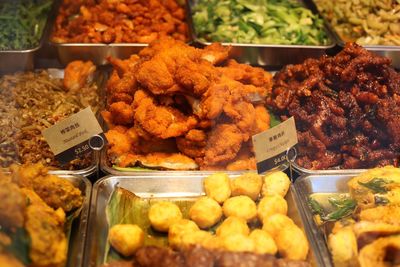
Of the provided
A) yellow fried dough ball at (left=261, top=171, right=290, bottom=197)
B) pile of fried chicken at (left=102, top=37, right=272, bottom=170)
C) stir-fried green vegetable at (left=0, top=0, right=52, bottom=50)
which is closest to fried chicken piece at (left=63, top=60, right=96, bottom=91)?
stir-fried green vegetable at (left=0, top=0, right=52, bottom=50)

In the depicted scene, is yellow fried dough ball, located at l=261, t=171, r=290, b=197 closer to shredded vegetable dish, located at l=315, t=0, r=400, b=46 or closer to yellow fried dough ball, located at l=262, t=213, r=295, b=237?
yellow fried dough ball, located at l=262, t=213, r=295, b=237

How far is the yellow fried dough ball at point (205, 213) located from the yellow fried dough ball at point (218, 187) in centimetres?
11

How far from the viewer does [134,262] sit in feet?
7.20

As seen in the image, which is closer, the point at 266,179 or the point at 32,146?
the point at 266,179

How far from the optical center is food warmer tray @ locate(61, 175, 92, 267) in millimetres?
2316

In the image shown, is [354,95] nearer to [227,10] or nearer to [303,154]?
[303,154]

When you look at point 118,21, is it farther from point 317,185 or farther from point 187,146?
point 317,185

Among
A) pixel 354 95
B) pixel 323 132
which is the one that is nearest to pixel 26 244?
pixel 323 132

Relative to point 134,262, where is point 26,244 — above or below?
above

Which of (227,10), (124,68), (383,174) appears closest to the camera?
(383,174)

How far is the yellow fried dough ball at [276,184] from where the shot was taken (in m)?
2.80

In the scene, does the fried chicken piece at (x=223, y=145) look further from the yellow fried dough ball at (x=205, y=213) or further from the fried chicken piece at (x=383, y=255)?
the fried chicken piece at (x=383, y=255)

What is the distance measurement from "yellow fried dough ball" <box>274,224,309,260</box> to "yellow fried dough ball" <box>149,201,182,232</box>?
550 millimetres

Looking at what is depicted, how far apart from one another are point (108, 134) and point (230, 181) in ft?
2.92
